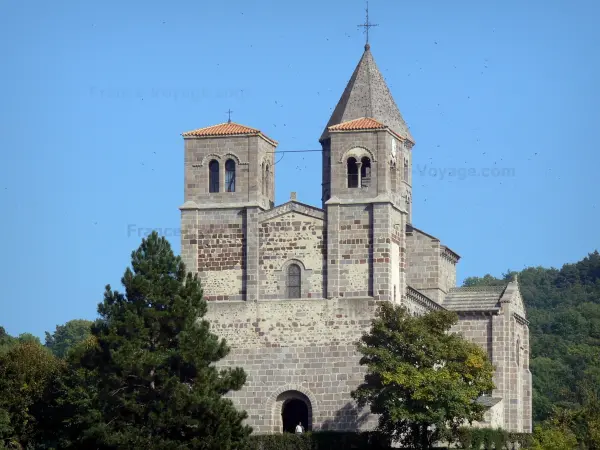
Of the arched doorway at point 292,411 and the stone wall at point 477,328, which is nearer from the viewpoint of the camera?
the arched doorway at point 292,411

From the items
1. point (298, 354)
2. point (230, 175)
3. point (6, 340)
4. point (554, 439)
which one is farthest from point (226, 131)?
point (6, 340)

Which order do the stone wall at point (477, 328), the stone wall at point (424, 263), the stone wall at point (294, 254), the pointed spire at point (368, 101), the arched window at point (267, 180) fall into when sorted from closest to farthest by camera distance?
the stone wall at point (294, 254) → the arched window at point (267, 180) → the stone wall at point (477, 328) → the stone wall at point (424, 263) → the pointed spire at point (368, 101)

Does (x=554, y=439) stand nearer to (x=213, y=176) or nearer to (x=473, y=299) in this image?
(x=473, y=299)

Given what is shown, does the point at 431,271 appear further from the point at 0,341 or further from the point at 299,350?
the point at 0,341

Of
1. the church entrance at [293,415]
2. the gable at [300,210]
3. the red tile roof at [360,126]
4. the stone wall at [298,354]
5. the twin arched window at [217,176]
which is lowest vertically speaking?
the church entrance at [293,415]

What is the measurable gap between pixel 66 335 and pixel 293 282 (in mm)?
85229

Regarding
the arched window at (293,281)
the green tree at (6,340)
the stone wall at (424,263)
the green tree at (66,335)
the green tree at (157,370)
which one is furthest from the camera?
the green tree at (66,335)

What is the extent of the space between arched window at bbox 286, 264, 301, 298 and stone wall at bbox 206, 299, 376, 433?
0.45m

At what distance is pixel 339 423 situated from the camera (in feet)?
240

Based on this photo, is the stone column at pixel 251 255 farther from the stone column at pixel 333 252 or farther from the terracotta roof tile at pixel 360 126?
the terracotta roof tile at pixel 360 126

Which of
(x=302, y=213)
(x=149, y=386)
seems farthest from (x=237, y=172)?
(x=149, y=386)

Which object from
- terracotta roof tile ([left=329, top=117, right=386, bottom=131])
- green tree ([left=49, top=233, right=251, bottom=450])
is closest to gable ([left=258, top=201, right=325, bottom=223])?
terracotta roof tile ([left=329, top=117, right=386, bottom=131])

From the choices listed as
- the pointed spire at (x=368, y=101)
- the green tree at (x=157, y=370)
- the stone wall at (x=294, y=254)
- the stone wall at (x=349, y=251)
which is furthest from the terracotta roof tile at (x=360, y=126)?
the green tree at (x=157, y=370)

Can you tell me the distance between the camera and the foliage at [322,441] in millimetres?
71062
